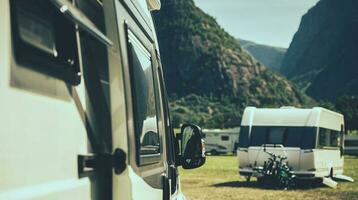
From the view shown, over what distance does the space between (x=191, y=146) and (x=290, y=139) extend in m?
15.4

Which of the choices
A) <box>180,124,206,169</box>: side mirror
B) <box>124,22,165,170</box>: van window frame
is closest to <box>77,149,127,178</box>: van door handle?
<box>124,22,165,170</box>: van window frame

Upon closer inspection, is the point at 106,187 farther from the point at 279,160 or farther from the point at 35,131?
the point at 279,160

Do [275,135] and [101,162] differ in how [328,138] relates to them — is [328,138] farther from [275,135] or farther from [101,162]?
[101,162]

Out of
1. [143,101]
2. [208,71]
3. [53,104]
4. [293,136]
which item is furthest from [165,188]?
[208,71]

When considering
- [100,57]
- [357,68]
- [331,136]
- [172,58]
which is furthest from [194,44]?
[100,57]

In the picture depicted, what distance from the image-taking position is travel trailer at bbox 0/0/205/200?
5.11ft

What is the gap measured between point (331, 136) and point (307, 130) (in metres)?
2.79

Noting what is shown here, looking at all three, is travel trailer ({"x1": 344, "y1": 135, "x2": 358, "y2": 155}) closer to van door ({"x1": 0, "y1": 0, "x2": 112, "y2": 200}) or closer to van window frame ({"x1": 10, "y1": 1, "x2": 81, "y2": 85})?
van door ({"x1": 0, "y1": 0, "x2": 112, "y2": 200})

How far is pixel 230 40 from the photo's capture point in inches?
5704

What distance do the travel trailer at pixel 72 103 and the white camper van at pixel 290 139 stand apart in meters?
16.7

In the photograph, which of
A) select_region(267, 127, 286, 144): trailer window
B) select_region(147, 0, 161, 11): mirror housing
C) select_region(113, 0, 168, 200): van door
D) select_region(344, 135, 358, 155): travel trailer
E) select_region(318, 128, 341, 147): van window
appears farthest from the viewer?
select_region(344, 135, 358, 155): travel trailer

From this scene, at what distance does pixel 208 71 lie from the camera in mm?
136125

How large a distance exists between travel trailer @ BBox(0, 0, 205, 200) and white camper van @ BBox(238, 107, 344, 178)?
16683mm

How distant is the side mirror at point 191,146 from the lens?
4477mm
